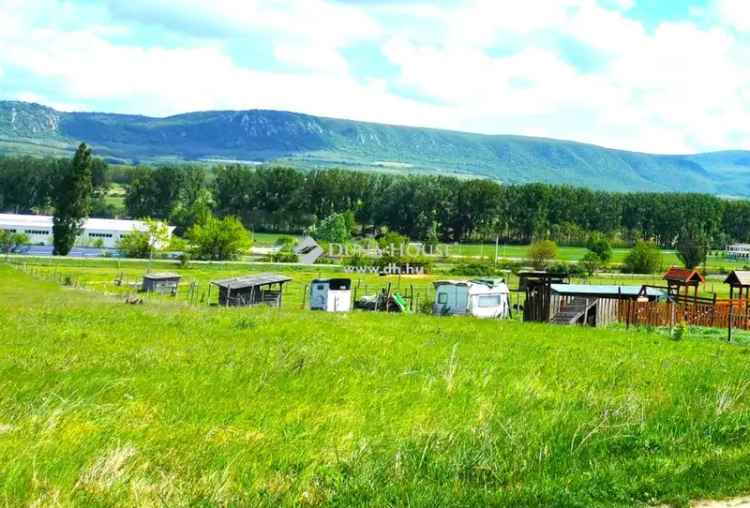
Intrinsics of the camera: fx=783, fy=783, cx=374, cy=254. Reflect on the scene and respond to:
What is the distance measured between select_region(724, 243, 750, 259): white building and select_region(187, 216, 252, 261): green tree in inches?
3978

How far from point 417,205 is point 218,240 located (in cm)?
5924

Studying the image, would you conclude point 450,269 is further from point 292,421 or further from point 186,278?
point 292,421

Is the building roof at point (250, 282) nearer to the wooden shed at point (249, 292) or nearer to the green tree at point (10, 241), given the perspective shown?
the wooden shed at point (249, 292)

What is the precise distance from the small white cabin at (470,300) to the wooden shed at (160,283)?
20373 millimetres

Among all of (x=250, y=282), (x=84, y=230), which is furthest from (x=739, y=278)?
(x=84, y=230)

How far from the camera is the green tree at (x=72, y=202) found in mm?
93062

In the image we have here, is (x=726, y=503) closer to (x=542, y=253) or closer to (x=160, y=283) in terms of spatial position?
(x=160, y=283)

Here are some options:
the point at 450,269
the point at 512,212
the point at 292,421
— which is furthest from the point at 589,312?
the point at 512,212

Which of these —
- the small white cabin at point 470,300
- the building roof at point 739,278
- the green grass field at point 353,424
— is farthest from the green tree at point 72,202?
the green grass field at point 353,424

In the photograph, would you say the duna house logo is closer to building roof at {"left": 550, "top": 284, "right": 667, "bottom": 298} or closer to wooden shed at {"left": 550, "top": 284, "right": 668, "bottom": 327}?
building roof at {"left": 550, "top": 284, "right": 667, "bottom": 298}

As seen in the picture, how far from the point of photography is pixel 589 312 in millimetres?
35594

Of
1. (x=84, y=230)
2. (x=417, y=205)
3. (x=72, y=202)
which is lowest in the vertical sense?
(x=84, y=230)

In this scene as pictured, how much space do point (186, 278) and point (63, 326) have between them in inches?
1825

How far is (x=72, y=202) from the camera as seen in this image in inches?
3661
